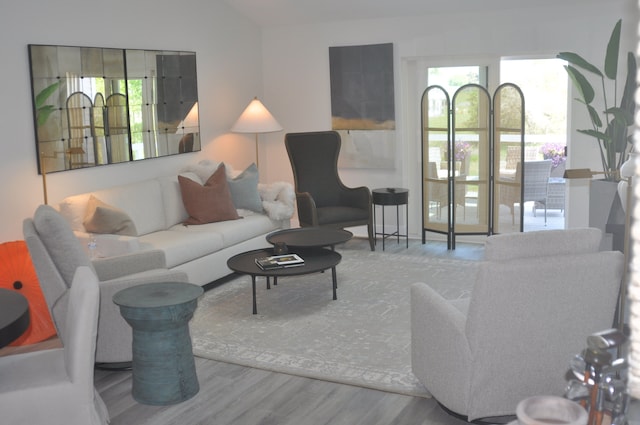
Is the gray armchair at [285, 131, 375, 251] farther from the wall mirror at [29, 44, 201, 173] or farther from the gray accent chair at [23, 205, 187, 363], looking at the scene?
the gray accent chair at [23, 205, 187, 363]

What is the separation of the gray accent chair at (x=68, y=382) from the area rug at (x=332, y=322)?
148 centimetres

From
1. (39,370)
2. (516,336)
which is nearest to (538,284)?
(516,336)

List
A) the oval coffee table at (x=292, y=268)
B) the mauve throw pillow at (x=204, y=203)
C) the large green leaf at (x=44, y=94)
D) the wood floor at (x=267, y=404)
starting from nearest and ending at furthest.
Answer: the wood floor at (x=267, y=404) → the oval coffee table at (x=292, y=268) → the large green leaf at (x=44, y=94) → the mauve throw pillow at (x=204, y=203)

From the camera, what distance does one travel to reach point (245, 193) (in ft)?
23.2

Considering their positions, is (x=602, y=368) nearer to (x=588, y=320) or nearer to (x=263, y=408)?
(x=588, y=320)

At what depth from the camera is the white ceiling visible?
709 cm

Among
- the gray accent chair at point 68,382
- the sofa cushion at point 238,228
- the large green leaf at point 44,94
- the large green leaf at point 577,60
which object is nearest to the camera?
the gray accent chair at point 68,382

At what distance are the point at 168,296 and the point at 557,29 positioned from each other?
4.74 meters

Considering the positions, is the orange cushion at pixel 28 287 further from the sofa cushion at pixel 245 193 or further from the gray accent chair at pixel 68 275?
the sofa cushion at pixel 245 193

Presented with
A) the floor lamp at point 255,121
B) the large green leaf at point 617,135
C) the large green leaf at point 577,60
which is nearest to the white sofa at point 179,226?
the floor lamp at point 255,121

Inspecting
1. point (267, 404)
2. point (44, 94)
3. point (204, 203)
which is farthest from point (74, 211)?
point (267, 404)

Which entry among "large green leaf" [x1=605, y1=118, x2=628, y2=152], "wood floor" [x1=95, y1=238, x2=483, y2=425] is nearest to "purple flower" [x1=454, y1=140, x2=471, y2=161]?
"large green leaf" [x1=605, y1=118, x2=628, y2=152]

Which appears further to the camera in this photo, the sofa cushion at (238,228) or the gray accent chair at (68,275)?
the sofa cushion at (238,228)

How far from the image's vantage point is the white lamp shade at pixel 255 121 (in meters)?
7.84
